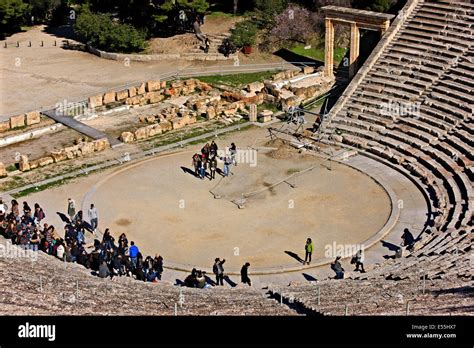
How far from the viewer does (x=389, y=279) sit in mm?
29656

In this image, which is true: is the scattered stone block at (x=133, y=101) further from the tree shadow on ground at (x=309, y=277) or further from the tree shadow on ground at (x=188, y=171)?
the tree shadow on ground at (x=309, y=277)

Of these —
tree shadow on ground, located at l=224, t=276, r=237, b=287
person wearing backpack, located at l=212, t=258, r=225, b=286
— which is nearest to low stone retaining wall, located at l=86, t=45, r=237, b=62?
tree shadow on ground, located at l=224, t=276, r=237, b=287

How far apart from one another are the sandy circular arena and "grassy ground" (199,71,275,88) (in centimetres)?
1411

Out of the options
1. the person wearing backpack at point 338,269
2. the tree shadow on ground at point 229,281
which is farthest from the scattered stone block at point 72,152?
the person wearing backpack at point 338,269

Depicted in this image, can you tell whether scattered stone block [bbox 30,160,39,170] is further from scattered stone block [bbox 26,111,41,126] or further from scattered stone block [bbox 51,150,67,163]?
scattered stone block [bbox 26,111,41,126]

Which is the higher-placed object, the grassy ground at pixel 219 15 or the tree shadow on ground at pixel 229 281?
the grassy ground at pixel 219 15

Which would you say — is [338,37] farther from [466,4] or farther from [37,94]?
[37,94]

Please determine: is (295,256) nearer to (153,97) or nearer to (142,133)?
(142,133)

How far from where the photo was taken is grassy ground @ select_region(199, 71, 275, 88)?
57312 millimetres

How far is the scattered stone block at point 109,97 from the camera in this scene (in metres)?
53.5

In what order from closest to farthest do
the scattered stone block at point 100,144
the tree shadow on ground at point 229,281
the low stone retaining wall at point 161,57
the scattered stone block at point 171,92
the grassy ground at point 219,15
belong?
the tree shadow on ground at point 229,281, the scattered stone block at point 100,144, the scattered stone block at point 171,92, the low stone retaining wall at point 161,57, the grassy ground at point 219,15

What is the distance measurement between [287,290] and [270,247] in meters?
5.46

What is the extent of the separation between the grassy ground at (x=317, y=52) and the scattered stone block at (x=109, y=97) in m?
16.2

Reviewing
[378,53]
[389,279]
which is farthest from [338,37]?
[389,279]
